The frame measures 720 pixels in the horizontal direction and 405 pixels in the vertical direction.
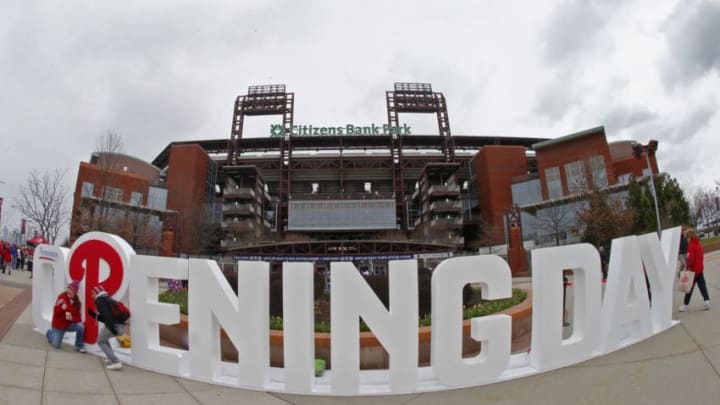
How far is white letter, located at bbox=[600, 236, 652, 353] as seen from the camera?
19.6 feet

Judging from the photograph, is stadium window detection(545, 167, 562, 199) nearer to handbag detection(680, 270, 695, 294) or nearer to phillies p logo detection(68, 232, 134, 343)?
handbag detection(680, 270, 695, 294)

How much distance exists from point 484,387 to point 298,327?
2.78 meters

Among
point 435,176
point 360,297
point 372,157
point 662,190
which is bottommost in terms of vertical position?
point 360,297

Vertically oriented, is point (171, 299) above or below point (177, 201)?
below

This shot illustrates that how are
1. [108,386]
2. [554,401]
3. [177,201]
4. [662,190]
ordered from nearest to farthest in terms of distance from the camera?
[554,401] < [108,386] < [662,190] < [177,201]

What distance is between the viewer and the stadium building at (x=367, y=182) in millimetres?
50938

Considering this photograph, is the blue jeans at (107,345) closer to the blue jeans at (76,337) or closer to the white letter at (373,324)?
the blue jeans at (76,337)

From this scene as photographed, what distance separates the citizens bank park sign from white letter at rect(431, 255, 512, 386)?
0.01 m

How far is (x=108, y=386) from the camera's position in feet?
16.2

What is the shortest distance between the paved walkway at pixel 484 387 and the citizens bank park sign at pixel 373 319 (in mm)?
232

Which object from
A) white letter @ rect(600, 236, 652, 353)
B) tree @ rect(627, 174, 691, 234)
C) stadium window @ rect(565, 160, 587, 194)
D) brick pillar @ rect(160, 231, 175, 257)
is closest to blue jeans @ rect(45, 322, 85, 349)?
white letter @ rect(600, 236, 652, 353)

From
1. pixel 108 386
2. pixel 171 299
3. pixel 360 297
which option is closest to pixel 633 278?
pixel 360 297

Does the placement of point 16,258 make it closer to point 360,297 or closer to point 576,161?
point 360,297

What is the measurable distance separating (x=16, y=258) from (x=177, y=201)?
32.3m
